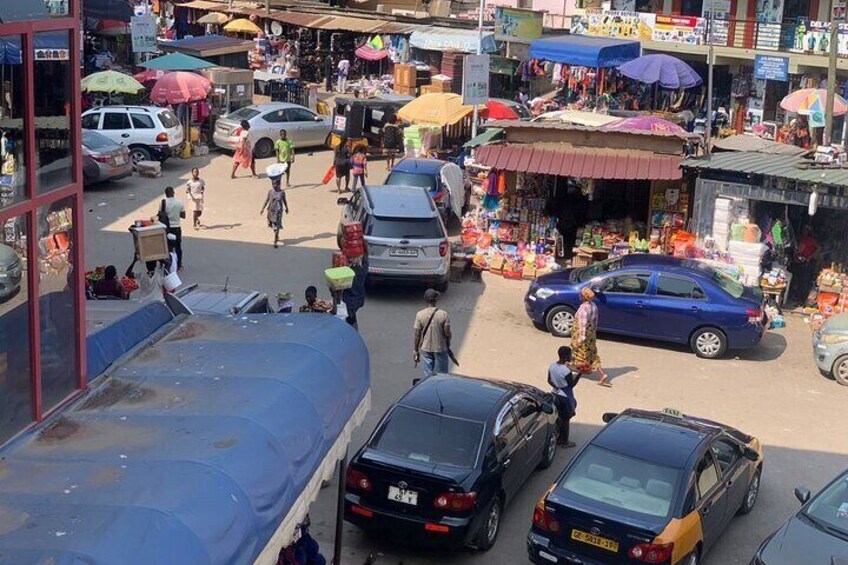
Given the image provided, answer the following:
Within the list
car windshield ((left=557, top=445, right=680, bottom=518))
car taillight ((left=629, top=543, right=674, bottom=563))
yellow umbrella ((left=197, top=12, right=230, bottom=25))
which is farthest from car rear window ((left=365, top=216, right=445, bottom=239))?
yellow umbrella ((left=197, top=12, right=230, bottom=25))

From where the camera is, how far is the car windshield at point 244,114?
106 ft

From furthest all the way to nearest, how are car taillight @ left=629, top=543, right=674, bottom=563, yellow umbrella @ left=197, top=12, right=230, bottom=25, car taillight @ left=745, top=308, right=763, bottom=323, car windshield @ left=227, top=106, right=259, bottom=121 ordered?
yellow umbrella @ left=197, top=12, right=230, bottom=25 → car windshield @ left=227, top=106, right=259, bottom=121 → car taillight @ left=745, top=308, right=763, bottom=323 → car taillight @ left=629, top=543, right=674, bottom=563

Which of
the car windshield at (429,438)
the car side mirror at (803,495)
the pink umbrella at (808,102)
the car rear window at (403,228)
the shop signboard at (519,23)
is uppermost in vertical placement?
the shop signboard at (519,23)

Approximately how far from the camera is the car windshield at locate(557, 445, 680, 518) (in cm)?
1074

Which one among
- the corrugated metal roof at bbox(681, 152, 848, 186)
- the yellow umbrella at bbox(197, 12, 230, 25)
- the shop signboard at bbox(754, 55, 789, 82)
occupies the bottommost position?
the corrugated metal roof at bbox(681, 152, 848, 186)

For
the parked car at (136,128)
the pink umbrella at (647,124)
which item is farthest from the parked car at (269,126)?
the pink umbrella at (647,124)

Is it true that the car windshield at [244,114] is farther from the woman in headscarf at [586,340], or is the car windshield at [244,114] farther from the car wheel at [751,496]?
the car wheel at [751,496]

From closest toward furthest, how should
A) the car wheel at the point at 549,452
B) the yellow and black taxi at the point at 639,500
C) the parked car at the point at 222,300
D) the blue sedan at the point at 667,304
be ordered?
the yellow and black taxi at the point at 639,500 → the car wheel at the point at 549,452 → the parked car at the point at 222,300 → the blue sedan at the point at 667,304

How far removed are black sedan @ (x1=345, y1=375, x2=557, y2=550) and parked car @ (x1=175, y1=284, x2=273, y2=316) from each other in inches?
117

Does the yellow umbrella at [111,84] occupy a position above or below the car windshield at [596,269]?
above

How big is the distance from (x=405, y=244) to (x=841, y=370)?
7.21 meters

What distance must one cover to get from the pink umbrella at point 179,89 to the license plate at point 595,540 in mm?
23586

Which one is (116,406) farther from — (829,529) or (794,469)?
(794,469)

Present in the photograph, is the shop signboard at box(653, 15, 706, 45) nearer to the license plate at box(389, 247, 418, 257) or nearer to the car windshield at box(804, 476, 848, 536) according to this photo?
the license plate at box(389, 247, 418, 257)
